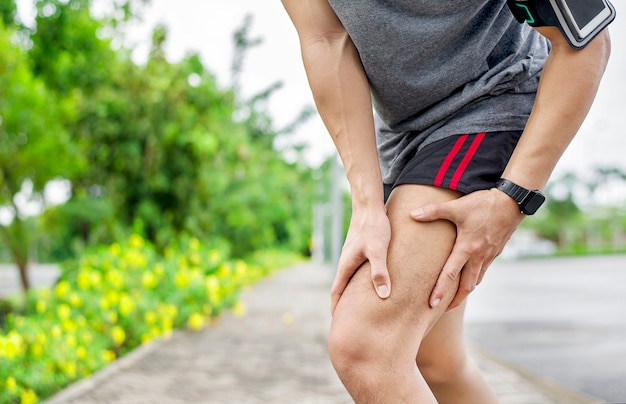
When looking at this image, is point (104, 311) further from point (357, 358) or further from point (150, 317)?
point (357, 358)

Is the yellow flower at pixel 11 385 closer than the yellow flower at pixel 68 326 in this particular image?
Yes

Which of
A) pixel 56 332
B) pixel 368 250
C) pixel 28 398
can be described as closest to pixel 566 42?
pixel 368 250

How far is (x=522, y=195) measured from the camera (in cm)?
123

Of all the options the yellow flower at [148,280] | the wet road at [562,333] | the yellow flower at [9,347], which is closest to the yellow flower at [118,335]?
the yellow flower at [148,280]

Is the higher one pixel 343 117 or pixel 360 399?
pixel 343 117

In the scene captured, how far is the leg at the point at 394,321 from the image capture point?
1161mm

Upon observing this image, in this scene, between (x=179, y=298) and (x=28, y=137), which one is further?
(x=28, y=137)

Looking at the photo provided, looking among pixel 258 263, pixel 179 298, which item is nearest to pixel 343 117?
pixel 179 298

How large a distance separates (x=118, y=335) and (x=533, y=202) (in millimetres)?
5112

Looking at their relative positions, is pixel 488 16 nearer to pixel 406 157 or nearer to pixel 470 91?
pixel 470 91

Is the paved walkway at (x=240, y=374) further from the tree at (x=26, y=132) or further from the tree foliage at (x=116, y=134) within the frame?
the tree at (x=26, y=132)

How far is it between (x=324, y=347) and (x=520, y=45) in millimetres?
5281

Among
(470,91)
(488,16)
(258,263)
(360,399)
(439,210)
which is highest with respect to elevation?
(488,16)

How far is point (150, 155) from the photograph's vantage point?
957cm
